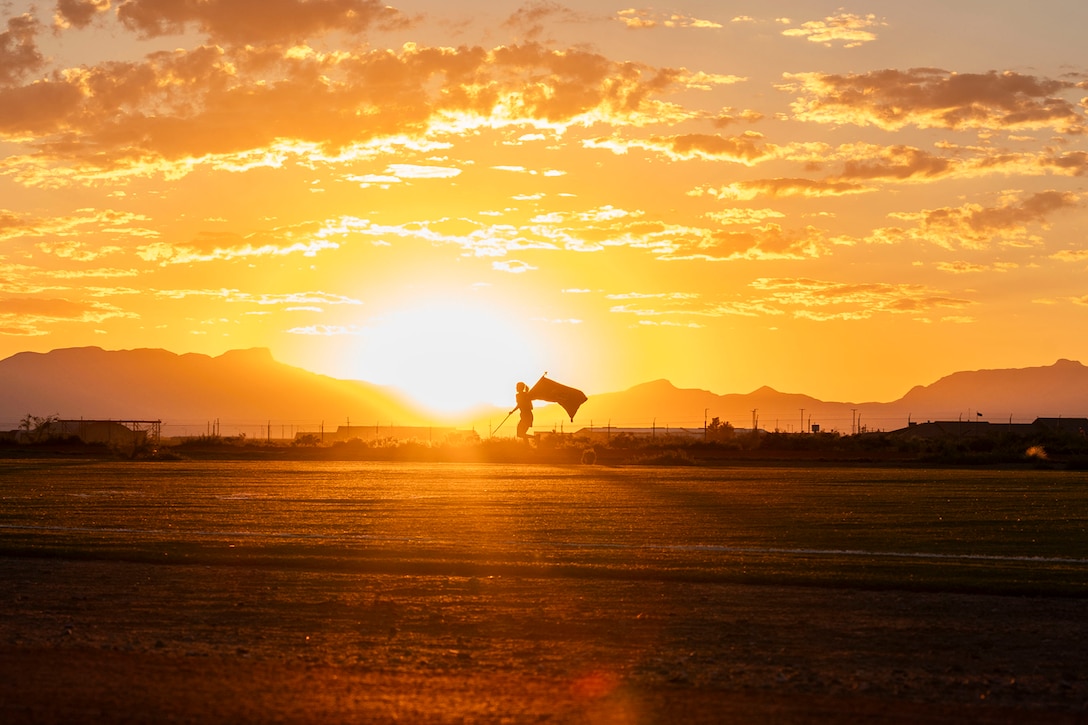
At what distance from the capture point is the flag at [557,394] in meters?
69.8

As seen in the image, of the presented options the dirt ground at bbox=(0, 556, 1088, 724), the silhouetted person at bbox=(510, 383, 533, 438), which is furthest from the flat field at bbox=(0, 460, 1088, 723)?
the silhouetted person at bbox=(510, 383, 533, 438)

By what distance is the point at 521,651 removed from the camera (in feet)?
37.1

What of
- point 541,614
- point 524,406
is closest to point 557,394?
point 524,406

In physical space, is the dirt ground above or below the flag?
below

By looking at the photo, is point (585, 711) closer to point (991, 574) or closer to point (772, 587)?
point (772, 587)

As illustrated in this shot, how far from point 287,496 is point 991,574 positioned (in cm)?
1948

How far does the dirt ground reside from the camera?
361 inches

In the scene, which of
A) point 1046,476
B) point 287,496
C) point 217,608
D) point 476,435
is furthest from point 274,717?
point 476,435

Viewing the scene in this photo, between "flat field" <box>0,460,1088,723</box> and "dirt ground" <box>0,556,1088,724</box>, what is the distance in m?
0.04

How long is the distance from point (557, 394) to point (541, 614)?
58.1m

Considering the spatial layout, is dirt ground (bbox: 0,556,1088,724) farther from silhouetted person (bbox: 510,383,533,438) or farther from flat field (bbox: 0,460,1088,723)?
silhouetted person (bbox: 510,383,533,438)

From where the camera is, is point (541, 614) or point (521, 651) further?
point (541, 614)

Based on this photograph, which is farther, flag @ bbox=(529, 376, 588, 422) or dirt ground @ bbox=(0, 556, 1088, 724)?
flag @ bbox=(529, 376, 588, 422)

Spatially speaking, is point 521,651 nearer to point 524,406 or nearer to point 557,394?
point 524,406
